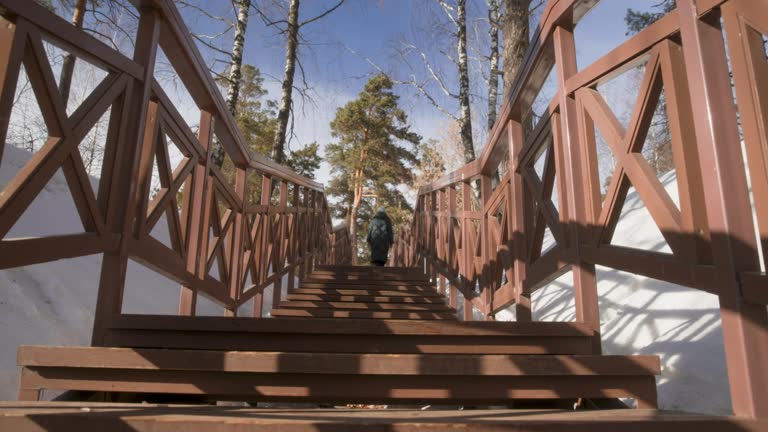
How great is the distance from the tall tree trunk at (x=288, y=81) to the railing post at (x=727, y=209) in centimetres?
770

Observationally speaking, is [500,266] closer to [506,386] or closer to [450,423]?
[506,386]

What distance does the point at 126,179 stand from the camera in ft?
6.54

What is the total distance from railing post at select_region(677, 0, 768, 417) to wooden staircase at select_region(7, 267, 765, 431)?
146mm

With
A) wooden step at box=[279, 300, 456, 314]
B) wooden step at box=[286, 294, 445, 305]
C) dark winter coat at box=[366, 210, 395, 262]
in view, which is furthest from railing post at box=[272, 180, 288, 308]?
dark winter coat at box=[366, 210, 395, 262]

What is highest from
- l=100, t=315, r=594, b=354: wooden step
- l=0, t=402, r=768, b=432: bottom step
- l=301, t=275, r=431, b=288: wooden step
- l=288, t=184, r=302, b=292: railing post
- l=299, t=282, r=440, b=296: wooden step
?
l=288, t=184, r=302, b=292: railing post

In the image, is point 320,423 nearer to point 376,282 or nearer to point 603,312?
point 376,282

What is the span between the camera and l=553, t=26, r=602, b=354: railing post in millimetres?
2033

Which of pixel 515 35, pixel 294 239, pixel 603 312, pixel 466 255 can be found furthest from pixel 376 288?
pixel 515 35

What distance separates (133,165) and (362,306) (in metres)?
2.46

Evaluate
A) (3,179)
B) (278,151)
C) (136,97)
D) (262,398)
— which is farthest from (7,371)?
(278,151)

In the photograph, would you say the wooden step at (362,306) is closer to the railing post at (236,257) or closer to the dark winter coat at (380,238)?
the railing post at (236,257)

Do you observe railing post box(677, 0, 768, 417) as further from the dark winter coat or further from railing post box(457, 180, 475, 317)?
the dark winter coat

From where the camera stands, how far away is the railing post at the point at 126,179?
1.88m

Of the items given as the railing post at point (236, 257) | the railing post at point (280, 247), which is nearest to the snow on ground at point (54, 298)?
the railing post at point (280, 247)
